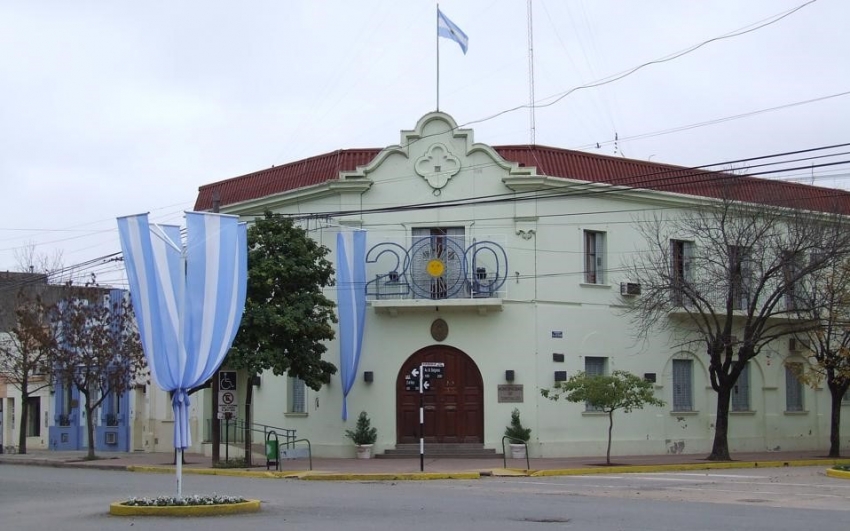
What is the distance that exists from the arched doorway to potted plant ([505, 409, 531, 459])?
108 centimetres

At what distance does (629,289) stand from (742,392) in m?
6.17

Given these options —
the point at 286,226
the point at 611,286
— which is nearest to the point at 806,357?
the point at 611,286

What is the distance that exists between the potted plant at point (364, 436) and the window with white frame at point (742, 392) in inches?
484

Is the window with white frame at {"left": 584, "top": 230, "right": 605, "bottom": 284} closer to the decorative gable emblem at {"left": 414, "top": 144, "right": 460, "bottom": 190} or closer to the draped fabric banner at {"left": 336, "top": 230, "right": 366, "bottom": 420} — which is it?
the decorative gable emblem at {"left": 414, "top": 144, "right": 460, "bottom": 190}

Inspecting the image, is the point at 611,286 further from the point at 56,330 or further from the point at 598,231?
the point at 56,330

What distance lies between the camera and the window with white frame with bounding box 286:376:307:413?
Answer: 34125 millimetres

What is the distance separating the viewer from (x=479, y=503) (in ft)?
59.5

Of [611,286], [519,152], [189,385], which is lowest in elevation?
[189,385]

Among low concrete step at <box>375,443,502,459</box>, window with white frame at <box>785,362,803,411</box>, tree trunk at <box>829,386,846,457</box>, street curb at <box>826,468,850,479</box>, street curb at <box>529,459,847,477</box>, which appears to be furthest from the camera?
window with white frame at <box>785,362,803,411</box>

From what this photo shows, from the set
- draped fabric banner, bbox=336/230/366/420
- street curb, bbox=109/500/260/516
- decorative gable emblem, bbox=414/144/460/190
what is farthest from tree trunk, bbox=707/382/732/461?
street curb, bbox=109/500/260/516

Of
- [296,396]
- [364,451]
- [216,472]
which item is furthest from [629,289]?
[216,472]

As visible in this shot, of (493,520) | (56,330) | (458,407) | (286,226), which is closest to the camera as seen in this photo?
(493,520)

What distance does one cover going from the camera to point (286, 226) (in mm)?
30422

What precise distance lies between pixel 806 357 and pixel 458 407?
13.2 metres
